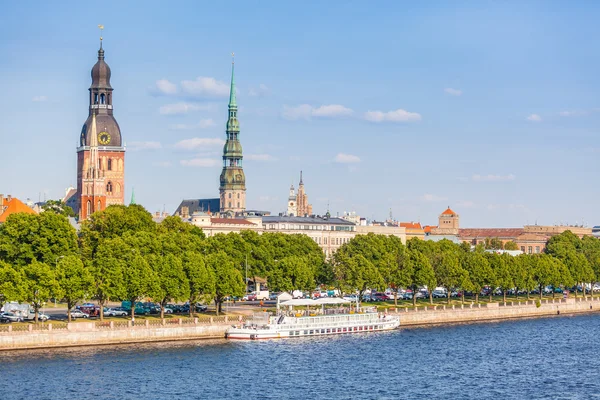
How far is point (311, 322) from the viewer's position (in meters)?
132

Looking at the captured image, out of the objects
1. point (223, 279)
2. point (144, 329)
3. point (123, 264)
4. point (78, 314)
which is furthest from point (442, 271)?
point (78, 314)

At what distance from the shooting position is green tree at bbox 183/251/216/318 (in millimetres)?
126875

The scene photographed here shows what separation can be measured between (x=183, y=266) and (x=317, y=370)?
31.0 m

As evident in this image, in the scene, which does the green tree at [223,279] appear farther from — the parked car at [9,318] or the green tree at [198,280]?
the parked car at [9,318]

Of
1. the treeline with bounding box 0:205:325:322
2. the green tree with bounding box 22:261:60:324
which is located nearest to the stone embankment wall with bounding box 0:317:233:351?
the green tree with bounding box 22:261:60:324

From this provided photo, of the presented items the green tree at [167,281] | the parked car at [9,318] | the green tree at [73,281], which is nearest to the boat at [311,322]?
the green tree at [167,281]

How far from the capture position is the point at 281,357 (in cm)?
11000

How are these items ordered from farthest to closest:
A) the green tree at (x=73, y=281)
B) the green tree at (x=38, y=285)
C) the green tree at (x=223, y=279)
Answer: the green tree at (x=223, y=279)
the green tree at (x=73, y=281)
the green tree at (x=38, y=285)

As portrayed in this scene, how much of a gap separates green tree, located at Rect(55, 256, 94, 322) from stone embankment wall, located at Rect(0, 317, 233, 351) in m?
3.67

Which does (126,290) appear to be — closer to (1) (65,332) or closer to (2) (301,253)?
(1) (65,332)

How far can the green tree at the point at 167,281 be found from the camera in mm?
122062

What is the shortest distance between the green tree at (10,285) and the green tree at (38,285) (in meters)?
0.58

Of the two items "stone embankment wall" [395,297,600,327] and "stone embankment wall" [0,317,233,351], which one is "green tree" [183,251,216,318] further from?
"stone embankment wall" [395,297,600,327]

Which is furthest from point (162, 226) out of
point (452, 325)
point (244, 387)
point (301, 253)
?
point (244, 387)
